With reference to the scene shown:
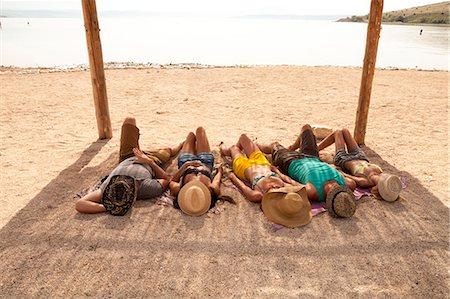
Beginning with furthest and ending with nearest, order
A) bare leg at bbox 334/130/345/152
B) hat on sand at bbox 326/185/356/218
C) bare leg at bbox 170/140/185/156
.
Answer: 1. bare leg at bbox 170/140/185/156
2. bare leg at bbox 334/130/345/152
3. hat on sand at bbox 326/185/356/218

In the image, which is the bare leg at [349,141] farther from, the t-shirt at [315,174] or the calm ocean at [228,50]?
the calm ocean at [228,50]

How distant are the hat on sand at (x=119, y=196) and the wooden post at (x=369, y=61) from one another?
4.14 meters

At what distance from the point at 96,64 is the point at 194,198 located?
Answer: 3336mm

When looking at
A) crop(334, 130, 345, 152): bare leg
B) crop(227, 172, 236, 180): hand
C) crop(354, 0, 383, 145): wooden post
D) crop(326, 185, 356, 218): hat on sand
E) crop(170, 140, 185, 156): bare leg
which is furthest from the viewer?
crop(170, 140, 185, 156): bare leg

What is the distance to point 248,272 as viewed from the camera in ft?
10.7

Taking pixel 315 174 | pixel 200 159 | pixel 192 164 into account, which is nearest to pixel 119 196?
pixel 192 164

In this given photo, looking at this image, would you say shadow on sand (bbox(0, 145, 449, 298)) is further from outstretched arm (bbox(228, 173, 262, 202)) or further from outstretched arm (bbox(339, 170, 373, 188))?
outstretched arm (bbox(339, 170, 373, 188))

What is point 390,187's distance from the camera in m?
4.27

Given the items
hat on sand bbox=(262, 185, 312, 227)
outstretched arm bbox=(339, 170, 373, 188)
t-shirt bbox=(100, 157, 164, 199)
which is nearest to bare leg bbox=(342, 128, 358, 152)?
outstretched arm bbox=(339, 170, 373, 188)

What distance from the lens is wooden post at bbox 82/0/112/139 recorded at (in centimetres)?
571

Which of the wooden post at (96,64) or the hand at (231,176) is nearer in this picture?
the hand at (231,176)

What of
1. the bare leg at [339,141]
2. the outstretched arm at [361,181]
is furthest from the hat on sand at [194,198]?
the bare leg at [339,141]

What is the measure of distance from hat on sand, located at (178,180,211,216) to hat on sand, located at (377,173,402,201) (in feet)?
6.84

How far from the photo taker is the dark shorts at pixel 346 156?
5070 mm
